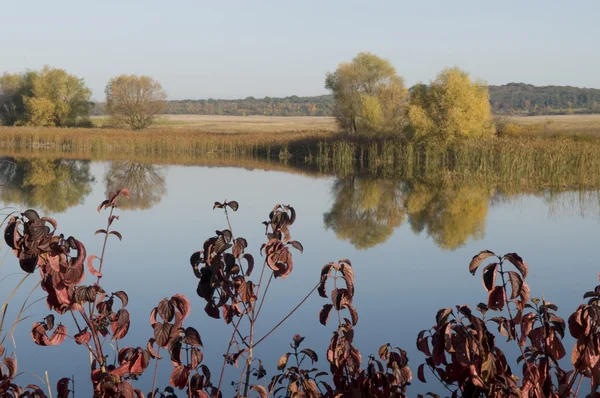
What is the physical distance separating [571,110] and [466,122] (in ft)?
213

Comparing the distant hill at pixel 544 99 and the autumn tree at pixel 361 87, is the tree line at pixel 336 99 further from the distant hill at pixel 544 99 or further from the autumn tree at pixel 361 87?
the distant hill at pixel 544 99

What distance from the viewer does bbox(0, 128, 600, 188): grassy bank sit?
20484mm

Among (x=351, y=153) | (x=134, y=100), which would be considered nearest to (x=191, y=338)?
(x=351, y=153)

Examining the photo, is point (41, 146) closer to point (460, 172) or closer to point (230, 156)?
point (230, 156)

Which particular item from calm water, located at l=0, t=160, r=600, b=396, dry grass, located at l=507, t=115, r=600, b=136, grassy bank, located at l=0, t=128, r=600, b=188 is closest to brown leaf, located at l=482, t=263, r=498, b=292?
calm water, located at l=0, t=160, r=600, b=396

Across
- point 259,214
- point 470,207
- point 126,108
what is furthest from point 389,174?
point 126,108

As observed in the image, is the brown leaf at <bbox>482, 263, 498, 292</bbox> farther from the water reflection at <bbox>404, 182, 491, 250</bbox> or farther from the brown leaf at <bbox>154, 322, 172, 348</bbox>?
the water reflection at <bbox>404, 182, 491, 250</bbox>

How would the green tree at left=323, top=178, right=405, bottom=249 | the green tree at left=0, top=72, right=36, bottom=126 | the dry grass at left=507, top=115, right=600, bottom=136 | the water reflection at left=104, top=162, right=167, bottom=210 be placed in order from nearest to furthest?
the green tree at left=323, top=178, right=405, bottom=249
the water reflection at left=104, top=162, right=167, bottom=210
the dry grass at left=507, top=115, right=600, bottom=136
the green tree at left=0, top=72, right=36, bottom=126

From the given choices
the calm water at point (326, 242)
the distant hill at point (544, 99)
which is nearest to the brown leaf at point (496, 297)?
the calm water at point (326, 242)

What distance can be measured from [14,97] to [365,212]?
42.3 metres

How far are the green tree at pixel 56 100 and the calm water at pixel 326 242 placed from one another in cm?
2822

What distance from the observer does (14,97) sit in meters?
49.9

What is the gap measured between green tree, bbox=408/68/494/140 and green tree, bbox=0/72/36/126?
32.4m

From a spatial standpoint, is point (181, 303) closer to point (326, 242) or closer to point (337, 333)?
point (337, 333)
